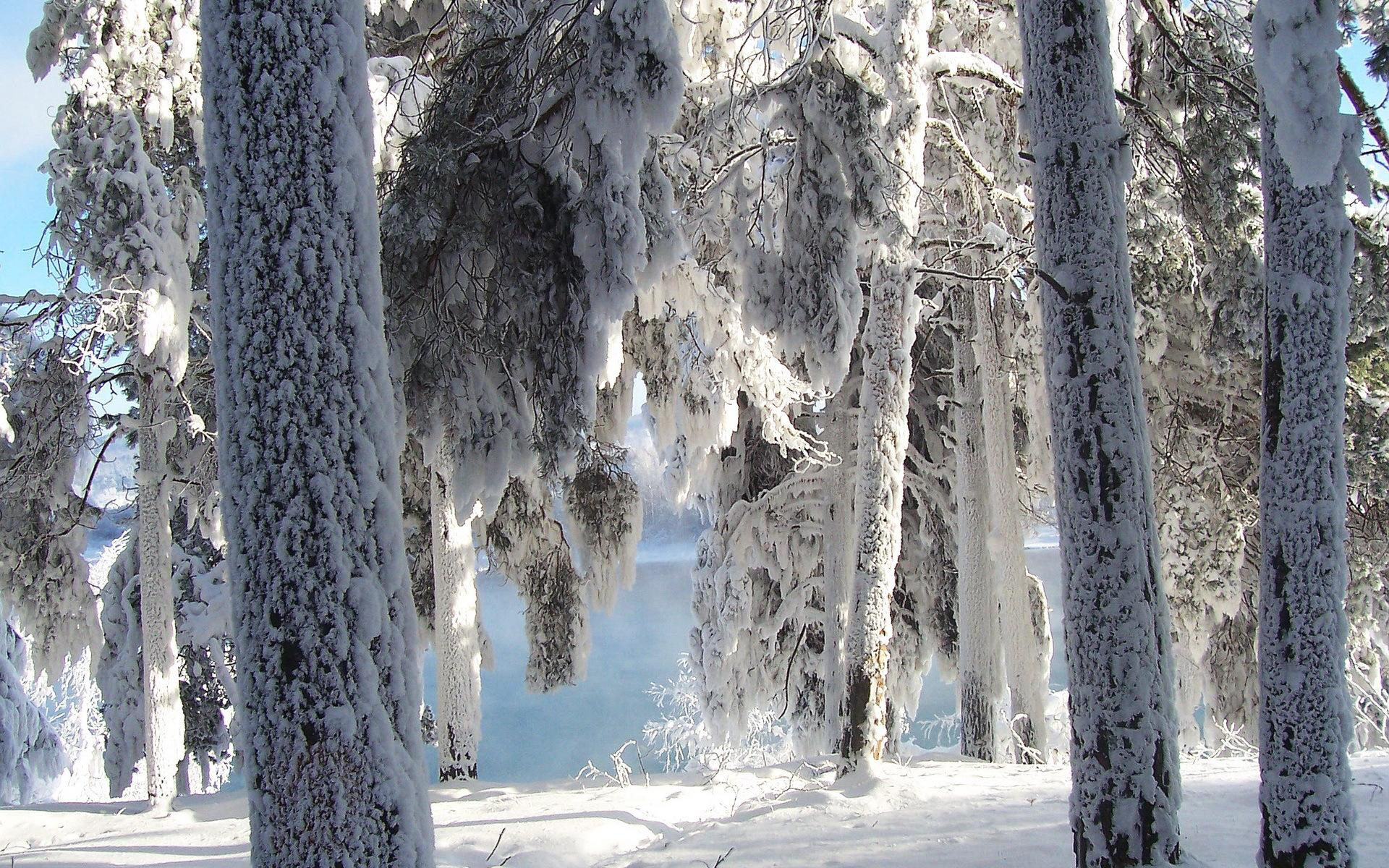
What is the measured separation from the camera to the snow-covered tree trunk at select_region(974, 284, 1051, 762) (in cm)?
956

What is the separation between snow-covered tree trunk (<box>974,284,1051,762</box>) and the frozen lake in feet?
34.3

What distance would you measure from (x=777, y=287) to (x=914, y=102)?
210 centimetres

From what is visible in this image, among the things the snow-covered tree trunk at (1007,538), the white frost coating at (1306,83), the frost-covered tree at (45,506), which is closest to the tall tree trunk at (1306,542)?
the white frost coating at (1306,83)

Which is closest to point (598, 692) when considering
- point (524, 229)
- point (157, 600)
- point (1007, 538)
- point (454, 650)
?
point (454, 650)

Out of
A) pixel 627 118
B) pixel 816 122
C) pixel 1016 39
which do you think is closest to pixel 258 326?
pixel 627 118

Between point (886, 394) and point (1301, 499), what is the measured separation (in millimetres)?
3426

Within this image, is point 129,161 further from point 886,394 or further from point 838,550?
point 838,550

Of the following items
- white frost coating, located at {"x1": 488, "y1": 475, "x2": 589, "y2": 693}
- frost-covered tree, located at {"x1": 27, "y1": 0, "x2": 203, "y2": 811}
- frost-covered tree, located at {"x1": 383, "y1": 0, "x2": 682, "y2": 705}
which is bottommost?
white frost coating, located at {"x1": 488, "y1": 475, "x2": 589, "y2": 693}

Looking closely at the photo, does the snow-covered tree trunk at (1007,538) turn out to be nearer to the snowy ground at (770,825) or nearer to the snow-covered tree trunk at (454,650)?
the snowy ground at (770,825)

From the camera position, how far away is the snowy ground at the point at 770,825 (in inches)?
204

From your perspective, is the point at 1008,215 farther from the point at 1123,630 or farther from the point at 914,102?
the point at 1123,630

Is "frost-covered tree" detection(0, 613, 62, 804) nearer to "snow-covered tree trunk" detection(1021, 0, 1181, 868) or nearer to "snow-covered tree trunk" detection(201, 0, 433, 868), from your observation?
"snow-covered tree trunk" detection(201, 0, 433, 868)

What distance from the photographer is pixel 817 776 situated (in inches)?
285

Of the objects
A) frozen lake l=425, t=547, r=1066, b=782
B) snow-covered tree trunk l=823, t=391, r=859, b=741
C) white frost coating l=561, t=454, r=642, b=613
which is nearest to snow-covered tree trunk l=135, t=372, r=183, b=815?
white frost coating l=561, t=454, r=642, b=613
